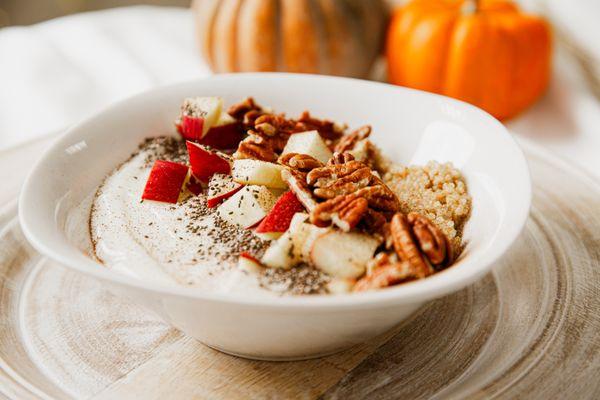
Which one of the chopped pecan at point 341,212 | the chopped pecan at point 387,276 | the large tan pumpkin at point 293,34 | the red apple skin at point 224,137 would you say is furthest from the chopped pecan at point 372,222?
the large tan pumpkin at point 293,34

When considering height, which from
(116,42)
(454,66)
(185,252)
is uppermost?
(185,252)

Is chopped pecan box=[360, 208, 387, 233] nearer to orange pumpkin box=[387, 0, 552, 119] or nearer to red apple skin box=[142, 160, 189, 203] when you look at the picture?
red apple skin box=[142, 160, 189, 203]

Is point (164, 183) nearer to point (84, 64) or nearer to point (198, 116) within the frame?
point (198, 116)

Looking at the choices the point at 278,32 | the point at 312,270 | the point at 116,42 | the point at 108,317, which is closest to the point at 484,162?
the point at 312,270

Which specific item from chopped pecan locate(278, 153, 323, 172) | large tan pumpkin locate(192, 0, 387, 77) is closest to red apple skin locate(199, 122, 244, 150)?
chopped pecan locate(278, 153, 323, 172)

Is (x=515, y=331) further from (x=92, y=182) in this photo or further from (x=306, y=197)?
(x=92, y=182)

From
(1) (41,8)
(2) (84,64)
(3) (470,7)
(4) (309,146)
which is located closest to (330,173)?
(4) (309,146)
